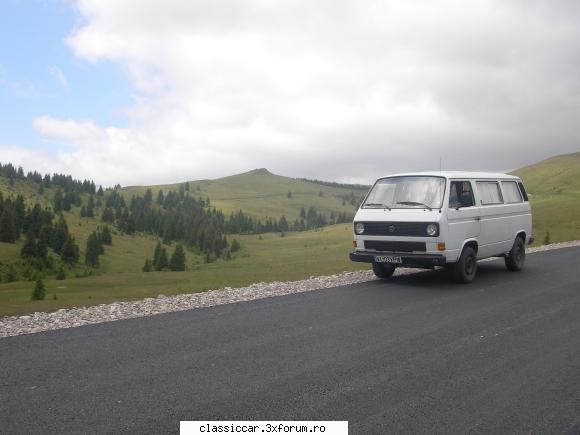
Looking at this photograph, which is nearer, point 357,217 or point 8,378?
point 8,378

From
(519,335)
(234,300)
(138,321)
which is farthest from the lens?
(234,300)

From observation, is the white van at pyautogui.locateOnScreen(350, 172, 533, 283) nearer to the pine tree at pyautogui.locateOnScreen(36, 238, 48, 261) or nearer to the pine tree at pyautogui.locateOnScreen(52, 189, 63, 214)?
the pine tree at pyautogui.locateOnScreen(36, 238, 48, 261)

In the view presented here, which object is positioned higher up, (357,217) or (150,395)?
(357,217)

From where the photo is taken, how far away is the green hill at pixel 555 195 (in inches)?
2539

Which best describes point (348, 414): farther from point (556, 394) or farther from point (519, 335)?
point (519, 335)

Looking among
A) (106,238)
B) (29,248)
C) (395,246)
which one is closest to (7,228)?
(29,248)

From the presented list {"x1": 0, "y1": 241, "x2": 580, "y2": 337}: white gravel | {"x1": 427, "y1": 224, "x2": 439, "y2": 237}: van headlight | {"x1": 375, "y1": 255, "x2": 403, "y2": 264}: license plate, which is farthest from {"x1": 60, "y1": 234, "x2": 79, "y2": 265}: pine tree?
{"x1": 427, "y1": 224, "x2": 439, "y2": 237}: van headlight

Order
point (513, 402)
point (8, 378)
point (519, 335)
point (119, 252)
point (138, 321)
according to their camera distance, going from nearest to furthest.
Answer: point (513, 402) → point (8, 378) → point (519, 335) → point (138, 321) → point (119, 252)

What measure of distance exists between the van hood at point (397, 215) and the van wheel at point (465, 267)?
4.91 feet

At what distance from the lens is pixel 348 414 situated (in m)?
4.92

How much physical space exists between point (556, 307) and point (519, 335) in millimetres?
2748

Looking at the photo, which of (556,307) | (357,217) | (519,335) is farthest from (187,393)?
(357,217)

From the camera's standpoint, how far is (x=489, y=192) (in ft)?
47.2

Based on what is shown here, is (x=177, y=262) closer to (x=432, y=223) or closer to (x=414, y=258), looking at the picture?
(x=414, y=258)
